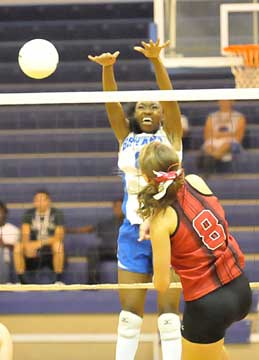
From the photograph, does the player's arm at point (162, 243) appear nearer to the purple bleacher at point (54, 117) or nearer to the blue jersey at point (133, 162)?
the blue jersey at point (133, 162)

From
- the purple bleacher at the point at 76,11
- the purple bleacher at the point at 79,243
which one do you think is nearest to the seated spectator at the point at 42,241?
the purple bleacher at the point at 79,243

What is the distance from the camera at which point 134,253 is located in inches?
199

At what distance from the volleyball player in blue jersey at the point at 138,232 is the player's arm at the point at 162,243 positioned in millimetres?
1036

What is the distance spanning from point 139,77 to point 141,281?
5.73 meters

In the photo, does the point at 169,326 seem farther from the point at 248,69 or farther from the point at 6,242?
the point at 248,69

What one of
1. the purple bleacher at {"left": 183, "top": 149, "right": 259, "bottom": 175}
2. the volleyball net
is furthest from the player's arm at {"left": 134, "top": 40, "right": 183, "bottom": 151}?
the purple bleacher at {"left": 183, "top": 149, "right": 259, "bottom": 175}

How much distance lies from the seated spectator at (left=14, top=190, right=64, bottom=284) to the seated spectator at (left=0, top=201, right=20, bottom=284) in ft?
0.32

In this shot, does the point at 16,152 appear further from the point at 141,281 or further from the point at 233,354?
the point at 141,281

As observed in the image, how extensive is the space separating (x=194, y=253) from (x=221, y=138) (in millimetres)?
4938

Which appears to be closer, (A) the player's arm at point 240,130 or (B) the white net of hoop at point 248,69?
(A) the player's arm at point 240,130

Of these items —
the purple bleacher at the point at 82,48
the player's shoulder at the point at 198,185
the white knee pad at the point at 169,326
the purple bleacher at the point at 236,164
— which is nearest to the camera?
the player's shoulder at the point at 198,185

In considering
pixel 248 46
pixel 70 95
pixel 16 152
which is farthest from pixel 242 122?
pixel 70 95

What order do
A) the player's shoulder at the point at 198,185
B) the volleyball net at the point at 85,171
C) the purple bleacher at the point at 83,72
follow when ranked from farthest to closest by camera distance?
the purple bleacher at the point at 83,72 → the volleyball net at the point at 85,171 → the player's shoulder at the point at 198,185

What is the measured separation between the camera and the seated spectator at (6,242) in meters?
7.59
